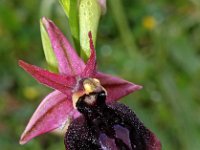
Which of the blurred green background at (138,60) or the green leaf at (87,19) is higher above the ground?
the green leaf at (87,19)

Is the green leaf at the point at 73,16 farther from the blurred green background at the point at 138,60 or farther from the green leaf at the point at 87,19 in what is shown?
the blurred green background at the point at 138,60

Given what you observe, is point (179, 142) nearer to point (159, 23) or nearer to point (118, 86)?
point (159, 23)

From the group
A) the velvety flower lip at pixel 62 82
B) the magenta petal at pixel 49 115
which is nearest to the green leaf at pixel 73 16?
the velvety flower lip at pixel 62 82

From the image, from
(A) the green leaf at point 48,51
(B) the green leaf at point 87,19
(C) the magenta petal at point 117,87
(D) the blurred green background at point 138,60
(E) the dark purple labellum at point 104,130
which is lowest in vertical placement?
(D) the blurred green background at point 138,60

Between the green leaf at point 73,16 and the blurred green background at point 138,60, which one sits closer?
the green leaf at point 73,16

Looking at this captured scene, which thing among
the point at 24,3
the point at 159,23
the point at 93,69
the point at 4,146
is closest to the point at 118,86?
the point at 93,69

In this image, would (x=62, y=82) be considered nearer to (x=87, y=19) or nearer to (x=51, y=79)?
(x=51, y=79)

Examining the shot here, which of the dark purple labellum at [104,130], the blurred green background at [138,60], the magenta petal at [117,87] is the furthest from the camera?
the blurred green background at [138,60]

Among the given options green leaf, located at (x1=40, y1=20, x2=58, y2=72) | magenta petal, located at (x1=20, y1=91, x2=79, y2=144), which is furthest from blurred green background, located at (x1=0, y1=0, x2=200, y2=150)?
magenta petal, located at (x1=20, y1=91, x2=79, y2=144)

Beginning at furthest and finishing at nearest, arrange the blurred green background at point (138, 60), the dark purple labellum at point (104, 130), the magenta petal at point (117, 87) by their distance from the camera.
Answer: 1. the blurred green background at point (138, 60)
2. the magenta petal at point (117, 87)
3. the dark purple labellum at point (104, 130)
